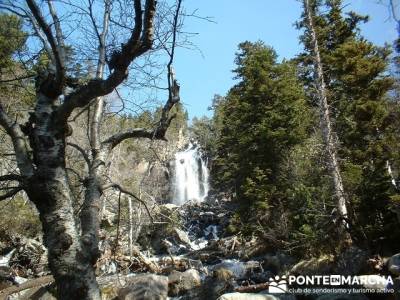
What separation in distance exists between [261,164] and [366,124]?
5.50 m

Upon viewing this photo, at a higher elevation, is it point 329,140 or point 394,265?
point 329,140

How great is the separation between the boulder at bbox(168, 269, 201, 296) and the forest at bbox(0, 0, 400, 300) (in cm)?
5

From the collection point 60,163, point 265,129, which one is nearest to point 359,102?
point 265,129

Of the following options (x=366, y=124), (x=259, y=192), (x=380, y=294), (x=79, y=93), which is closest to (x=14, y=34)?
(x=79, y=93)

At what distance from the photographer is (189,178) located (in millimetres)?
41906

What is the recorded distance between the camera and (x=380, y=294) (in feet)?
26.8

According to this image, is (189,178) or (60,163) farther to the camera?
(189,178)

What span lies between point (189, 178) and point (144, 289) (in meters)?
32.0

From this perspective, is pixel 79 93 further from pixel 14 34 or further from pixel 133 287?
pixel 133 287

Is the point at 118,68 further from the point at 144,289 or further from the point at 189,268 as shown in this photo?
the point at 189,268

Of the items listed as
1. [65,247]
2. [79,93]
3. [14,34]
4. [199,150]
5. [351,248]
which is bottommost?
[351,248]

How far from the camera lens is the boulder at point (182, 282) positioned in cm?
1217

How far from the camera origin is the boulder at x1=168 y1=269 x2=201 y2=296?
1217 centimetres

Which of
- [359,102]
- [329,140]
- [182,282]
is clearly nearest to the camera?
[182,282]
